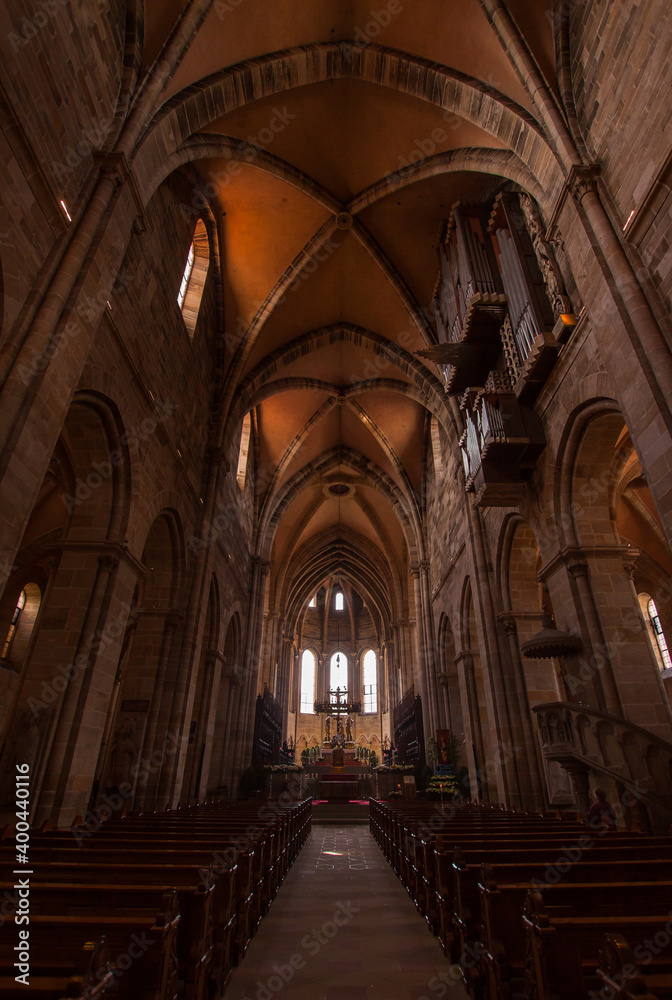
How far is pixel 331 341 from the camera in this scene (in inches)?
703

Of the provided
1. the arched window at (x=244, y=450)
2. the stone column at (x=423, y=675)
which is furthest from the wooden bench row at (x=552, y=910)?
the arched window at (x=244, y=450)

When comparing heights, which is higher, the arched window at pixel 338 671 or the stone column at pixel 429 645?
the arched window at pixel 338 671

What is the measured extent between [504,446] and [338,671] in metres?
33.7

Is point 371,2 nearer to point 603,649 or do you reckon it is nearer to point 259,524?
point 603,649

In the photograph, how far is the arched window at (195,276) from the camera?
43.1 ft

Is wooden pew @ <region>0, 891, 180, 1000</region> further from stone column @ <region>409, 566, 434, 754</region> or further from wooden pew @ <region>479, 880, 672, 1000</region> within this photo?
stone column @ <region>409, 566, 434, 754</region>

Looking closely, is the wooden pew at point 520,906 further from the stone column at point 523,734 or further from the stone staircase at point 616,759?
the stone column at point 523,734

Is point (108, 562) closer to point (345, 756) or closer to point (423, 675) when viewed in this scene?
point (423, 675)

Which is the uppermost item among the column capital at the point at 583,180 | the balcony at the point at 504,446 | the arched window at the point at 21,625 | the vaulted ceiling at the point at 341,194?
the vaulted ceiling at the point at 341,194

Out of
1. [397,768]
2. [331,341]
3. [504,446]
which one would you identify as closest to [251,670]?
[397,768]

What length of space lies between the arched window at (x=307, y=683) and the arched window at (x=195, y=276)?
101 feet

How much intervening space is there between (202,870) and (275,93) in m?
13.5

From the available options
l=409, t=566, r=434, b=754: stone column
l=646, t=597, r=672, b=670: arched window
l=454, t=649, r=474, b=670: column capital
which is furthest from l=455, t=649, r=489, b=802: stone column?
l=646, t=597, r=672, b=670: arched window

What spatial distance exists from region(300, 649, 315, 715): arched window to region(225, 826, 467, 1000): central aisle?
3264 cm
